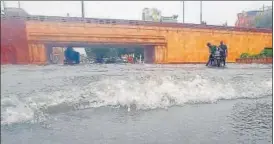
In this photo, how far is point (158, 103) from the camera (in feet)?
15.6

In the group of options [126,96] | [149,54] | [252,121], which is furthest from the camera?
[149,54]

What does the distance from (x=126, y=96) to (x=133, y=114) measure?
102 centimetres

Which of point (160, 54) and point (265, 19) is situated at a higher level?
point (265, 19)

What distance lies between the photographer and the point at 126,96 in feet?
16.3

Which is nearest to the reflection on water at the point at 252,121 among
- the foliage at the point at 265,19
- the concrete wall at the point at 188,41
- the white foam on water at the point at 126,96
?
the white foam on water at the point at 126,96

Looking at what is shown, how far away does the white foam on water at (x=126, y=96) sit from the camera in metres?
3.98

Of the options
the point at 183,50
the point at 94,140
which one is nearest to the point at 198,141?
the point at 94,140

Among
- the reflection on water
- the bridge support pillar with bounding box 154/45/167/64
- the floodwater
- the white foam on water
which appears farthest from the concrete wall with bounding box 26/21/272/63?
the reflection on water

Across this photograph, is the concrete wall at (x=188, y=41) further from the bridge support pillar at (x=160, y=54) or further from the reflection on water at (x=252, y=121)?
the reflection on water at (x=252, y=121)

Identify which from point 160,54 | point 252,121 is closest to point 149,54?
point 160,54

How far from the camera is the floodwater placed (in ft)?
9.23

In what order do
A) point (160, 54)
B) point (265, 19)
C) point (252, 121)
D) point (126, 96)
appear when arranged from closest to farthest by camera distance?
point (252, 121) → point (126, 96) → point (265, 19) → point (160, 54)

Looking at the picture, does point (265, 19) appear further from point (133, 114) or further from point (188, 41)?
point (133, 114)

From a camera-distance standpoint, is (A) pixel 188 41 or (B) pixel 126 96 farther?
(A) pixel 188 41
